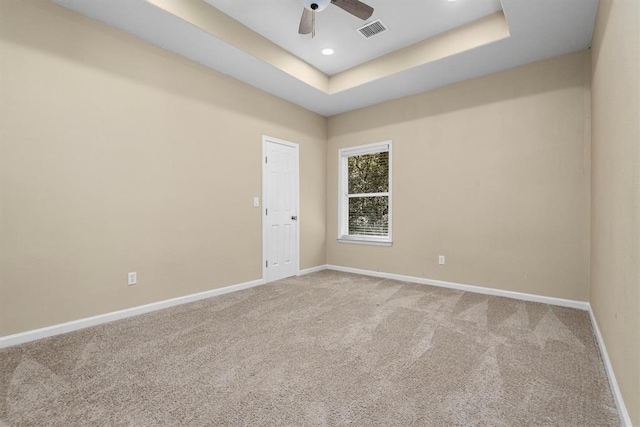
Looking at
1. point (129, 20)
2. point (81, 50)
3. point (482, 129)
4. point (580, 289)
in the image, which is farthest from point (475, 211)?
point (81, 50)

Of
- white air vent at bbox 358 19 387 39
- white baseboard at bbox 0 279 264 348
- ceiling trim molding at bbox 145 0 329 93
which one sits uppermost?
white air vent at bbox 358 19 387 39

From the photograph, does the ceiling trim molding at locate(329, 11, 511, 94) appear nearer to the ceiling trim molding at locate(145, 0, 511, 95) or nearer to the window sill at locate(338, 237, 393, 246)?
the ceiling trim molding at locate(145, 0, 511, 95)

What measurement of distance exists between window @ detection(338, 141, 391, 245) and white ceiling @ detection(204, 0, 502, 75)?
1.49m

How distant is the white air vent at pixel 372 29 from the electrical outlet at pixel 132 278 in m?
3.48

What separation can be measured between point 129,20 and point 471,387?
3940 mm

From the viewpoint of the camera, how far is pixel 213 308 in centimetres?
319

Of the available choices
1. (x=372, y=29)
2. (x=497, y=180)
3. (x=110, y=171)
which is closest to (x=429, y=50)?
(x=372, y=29)

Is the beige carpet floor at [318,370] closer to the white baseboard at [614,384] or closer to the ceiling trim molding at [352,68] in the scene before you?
the white baseboard at [614,384]

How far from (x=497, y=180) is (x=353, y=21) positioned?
97.7 inches

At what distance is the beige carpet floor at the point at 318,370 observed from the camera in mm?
1534

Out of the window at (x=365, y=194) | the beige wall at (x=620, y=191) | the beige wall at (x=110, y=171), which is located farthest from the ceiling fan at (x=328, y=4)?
the window at (x=365, y=194)

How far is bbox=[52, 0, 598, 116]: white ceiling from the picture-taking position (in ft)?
8.34

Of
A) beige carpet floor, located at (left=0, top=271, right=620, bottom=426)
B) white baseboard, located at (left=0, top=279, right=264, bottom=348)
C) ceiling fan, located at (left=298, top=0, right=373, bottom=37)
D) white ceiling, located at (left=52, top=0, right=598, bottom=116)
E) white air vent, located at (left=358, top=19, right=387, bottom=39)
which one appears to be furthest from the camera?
white air vent, located at (left=358, top=19, right=387, bottom=39)

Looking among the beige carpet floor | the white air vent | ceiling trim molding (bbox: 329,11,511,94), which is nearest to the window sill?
the beige carpet floor
